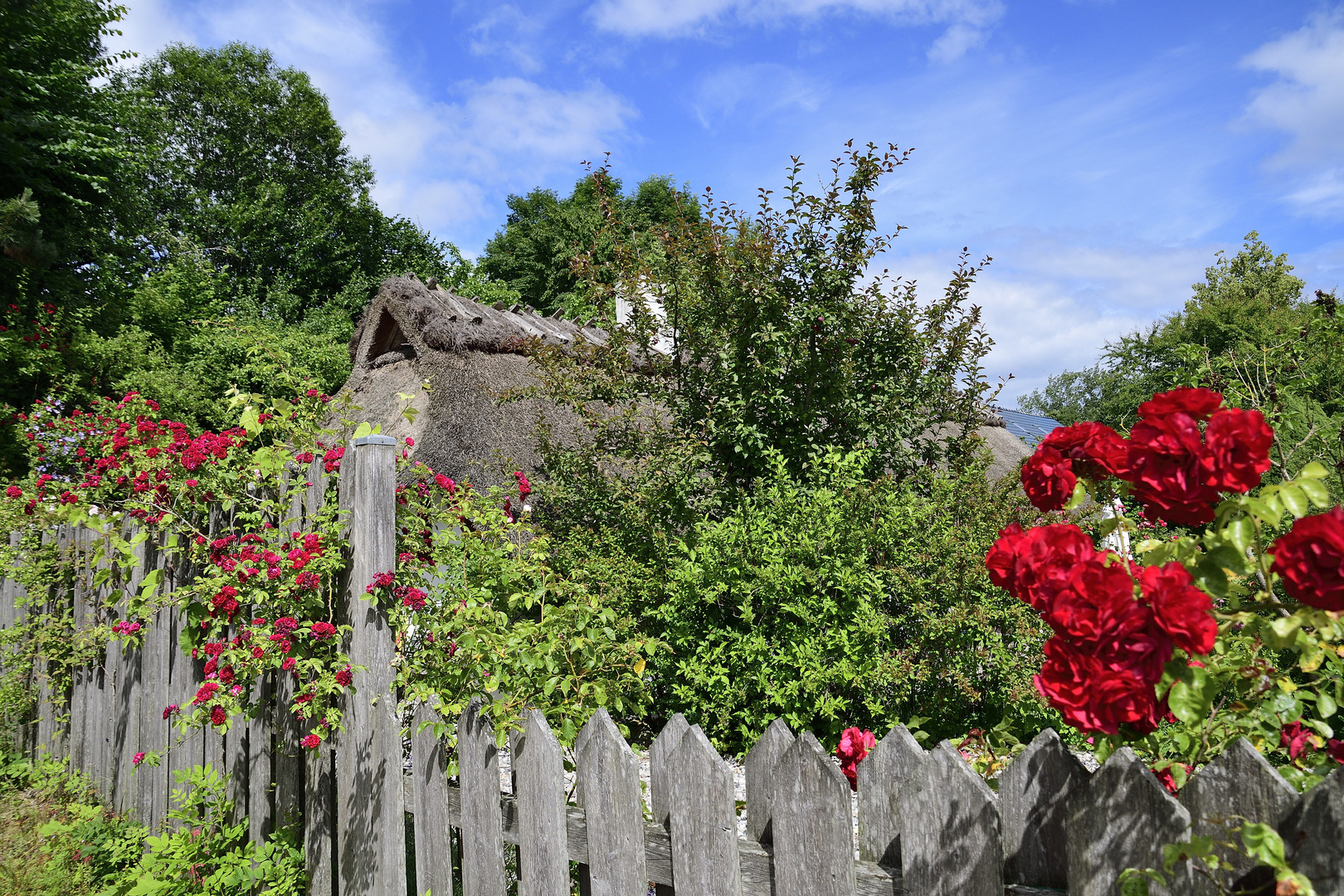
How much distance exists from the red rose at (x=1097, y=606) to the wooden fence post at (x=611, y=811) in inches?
34.7

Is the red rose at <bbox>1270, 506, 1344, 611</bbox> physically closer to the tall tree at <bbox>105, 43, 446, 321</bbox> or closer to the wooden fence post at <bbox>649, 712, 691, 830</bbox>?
the wooden fence post at <bbox>649, 712, 691, 830</bbox>

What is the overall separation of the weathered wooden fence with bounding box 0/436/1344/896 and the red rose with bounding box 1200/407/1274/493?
32 centimetres

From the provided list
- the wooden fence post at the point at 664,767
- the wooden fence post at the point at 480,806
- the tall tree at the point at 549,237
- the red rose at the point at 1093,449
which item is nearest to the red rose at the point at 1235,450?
the red rose at the point at 1093,449

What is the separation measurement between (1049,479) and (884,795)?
56 centimetres

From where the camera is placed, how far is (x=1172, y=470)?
0.98 m

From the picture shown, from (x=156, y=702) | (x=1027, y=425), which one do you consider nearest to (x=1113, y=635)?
(x=156, y=702)

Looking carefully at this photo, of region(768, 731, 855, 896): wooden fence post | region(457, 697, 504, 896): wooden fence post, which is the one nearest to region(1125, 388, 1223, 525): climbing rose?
region(768, 731, 855, 896): wooden fence post

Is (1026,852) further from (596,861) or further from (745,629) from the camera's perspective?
(745,629)

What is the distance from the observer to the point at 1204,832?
0.94 metres

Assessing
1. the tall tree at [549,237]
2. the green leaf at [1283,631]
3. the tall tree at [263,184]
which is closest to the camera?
the green leaf at [1283,631]

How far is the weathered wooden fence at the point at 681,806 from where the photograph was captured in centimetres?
96

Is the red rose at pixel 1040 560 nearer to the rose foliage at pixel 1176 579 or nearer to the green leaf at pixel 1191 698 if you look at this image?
the rose foliage at pixel 1176 579

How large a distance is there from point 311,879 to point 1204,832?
231 centimetres

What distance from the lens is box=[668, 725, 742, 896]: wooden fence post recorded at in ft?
4.45
